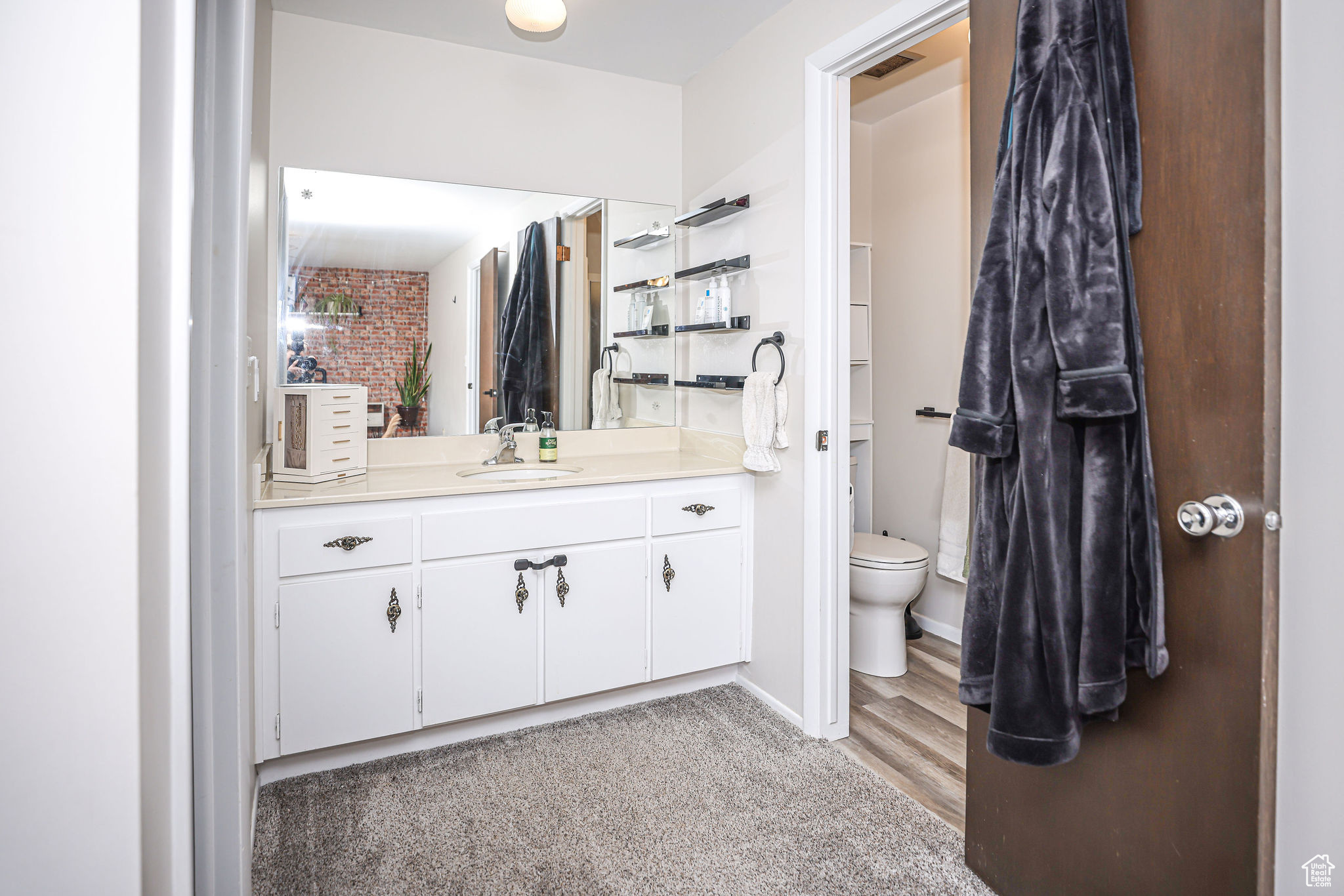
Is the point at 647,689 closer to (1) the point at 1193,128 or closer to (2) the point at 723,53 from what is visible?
(1) the point at 1193,128

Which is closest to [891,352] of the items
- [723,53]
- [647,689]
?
[723,53]

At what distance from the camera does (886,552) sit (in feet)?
9.22

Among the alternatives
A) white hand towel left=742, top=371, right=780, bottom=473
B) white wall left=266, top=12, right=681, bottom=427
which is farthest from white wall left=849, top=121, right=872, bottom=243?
white hand towel left=742, top=371, right=780, bottom=473

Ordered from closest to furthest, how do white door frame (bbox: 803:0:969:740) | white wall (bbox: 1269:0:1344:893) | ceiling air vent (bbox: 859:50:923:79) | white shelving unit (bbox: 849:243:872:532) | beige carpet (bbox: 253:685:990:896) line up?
white wall (bbox: 1269:0:1344:893)
beige carpet (bbox: 253:685:990:896)
white door frame (bbox: 803:0:969:740)
ceiling air vent (bbox: 859:50:923:79)
white shelving unit (bbox: 849:243:872:532)

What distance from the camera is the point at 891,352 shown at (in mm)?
3469

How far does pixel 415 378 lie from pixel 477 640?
40.1 inches

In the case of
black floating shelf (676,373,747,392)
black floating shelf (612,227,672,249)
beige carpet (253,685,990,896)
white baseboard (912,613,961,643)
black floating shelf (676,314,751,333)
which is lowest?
beige carpet (253,685,990,896)

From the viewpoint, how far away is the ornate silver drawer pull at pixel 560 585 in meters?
2.28

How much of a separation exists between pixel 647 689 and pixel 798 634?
1.99 feet

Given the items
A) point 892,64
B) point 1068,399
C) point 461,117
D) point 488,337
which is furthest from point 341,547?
point 892,64

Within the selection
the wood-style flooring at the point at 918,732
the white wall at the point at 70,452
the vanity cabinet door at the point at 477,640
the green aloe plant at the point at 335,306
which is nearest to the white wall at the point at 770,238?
the wood-style flooring at the point at 918,732

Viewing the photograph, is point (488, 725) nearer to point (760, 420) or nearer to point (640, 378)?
point (760, 420)

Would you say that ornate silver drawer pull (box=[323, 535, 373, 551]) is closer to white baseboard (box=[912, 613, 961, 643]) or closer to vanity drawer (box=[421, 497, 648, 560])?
vanity drawer (box=[421, 497, 648, 560])

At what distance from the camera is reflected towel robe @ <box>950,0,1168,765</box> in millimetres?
1205
